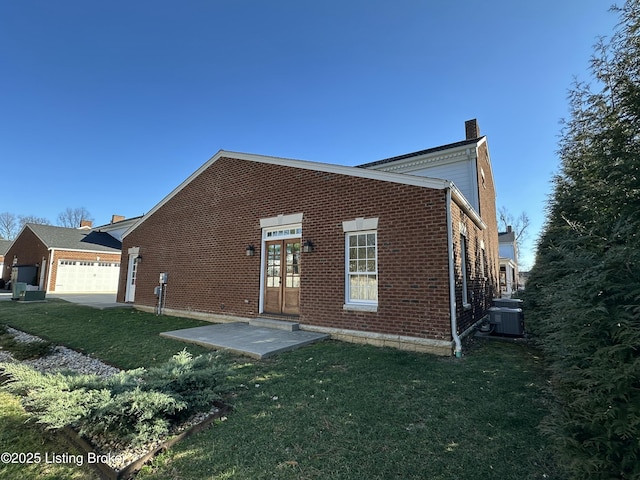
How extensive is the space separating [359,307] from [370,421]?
4.04m

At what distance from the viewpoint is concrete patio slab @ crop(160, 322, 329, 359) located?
6.34 meters

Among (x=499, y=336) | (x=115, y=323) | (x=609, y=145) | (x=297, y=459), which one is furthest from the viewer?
(x=115, y=323)

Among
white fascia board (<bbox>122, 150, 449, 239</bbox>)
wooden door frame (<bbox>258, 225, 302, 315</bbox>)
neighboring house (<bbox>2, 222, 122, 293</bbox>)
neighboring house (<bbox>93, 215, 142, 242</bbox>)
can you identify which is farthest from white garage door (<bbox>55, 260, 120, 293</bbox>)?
wooden door frame (<bbox>258, 225, 302, 315</bbox>)

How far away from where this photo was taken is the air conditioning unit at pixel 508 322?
8.23 metres

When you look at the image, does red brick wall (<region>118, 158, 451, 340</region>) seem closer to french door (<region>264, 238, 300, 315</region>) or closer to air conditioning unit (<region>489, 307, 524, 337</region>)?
french door (<region>264, 238, 300, 315</region>)

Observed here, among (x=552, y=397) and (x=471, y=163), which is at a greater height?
(x=471, y=163)

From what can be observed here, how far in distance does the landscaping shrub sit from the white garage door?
91.8 ft

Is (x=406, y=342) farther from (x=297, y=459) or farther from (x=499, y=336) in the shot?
(x=297, y=459)

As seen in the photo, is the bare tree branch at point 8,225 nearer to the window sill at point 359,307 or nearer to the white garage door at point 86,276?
the white garage door at point 86,276

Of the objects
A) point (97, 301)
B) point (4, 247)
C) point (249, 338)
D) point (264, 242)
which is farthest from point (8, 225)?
point (249, 338)

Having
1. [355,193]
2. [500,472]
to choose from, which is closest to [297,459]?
[500,472]

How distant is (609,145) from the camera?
3.88 meters

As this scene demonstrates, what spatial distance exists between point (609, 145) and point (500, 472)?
164 inches

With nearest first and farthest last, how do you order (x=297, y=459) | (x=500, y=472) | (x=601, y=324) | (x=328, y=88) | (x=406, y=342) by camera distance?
(x=601, y=324), (x=500, y=472), (x=297, y=459), (x=406, y=342), (x=328, y=88)
